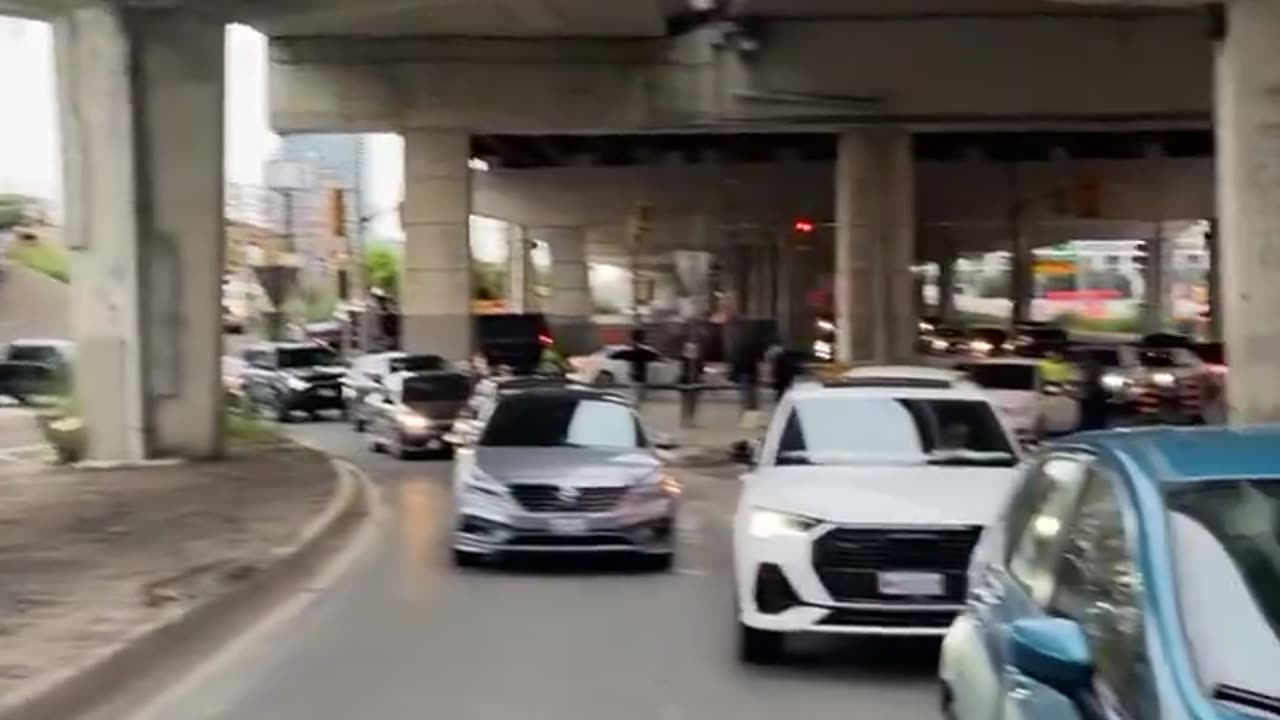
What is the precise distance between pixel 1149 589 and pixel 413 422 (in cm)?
2963

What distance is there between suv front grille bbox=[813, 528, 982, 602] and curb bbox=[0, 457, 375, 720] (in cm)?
372

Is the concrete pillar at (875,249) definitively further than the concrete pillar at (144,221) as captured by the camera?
Yes

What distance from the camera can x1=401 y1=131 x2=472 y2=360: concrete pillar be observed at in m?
47.6

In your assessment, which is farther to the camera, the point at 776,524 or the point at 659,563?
the point at 659,563

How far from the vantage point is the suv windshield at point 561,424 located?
Result: 1817 cm

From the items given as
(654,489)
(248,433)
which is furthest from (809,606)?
(248,433)

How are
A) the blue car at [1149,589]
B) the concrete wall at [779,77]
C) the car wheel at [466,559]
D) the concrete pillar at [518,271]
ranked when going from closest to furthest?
the blue car at [1149,589]
the car wheel at [466,559]
the concrete wall at [779,77]
the concrete pillar at [518,271]

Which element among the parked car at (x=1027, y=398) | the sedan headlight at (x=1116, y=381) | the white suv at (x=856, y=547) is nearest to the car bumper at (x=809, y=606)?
the white suv at (x=856, y=547)

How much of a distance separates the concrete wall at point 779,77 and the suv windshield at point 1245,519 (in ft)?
119

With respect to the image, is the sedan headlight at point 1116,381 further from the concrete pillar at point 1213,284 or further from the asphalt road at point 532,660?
the concrete pillar at point 1213,284

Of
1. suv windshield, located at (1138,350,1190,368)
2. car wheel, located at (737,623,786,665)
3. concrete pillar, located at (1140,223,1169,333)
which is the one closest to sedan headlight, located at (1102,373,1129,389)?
suv windshield, located at (1138,350,1190,368)

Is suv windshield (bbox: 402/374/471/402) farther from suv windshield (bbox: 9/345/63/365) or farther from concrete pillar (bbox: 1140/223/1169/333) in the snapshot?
concrete pillar (bbox: 1140/223/1169/333)

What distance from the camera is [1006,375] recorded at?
30594 mm

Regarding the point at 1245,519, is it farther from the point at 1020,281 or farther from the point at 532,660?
the point at 1020,281
